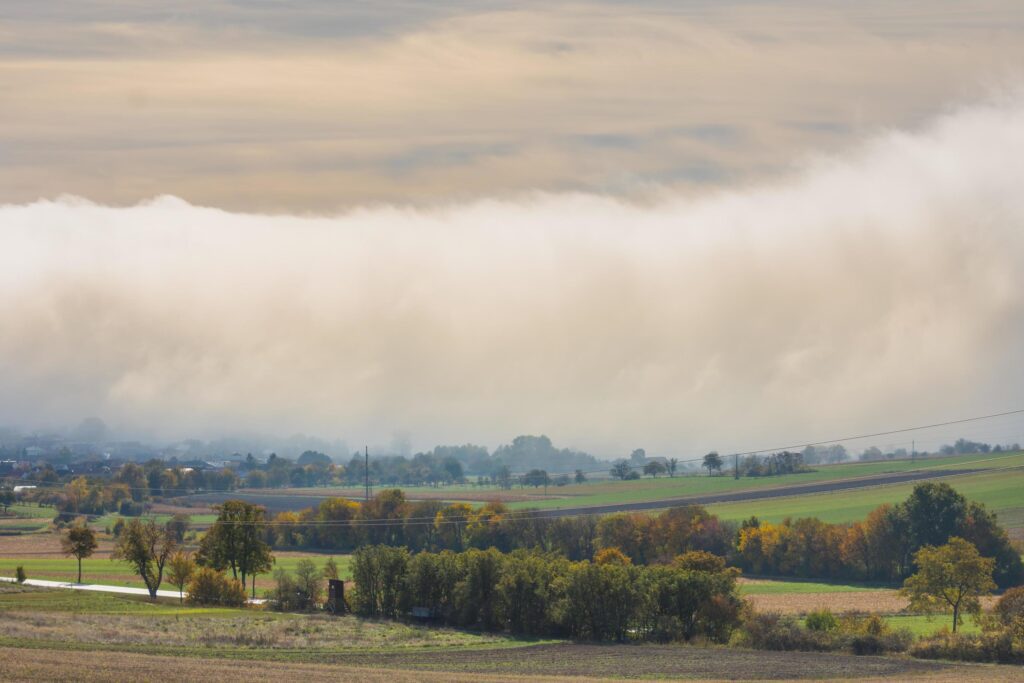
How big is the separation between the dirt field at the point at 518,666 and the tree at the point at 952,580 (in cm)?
2782

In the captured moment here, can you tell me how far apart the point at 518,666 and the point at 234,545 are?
5684 centimetres

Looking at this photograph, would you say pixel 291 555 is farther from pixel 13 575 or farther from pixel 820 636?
pixel 820 636

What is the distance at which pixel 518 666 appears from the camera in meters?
73.6

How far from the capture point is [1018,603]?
290ft

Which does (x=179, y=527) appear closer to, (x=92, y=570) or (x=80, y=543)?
(x=92, y=570)

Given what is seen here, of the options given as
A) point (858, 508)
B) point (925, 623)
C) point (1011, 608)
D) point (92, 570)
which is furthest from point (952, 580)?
point (92, 570)

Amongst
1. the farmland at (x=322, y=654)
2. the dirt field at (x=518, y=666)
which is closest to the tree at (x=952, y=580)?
the farmland at (x=322, y=654)

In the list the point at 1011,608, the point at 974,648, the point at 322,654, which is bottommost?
the point at 974,648

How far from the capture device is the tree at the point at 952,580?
104m

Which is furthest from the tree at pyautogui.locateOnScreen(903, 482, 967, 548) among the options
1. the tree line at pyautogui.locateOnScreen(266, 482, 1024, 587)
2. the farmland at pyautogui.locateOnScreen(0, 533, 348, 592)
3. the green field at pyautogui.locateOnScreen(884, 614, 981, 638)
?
the farmland at pyautogui.locateOnScreen(0, 533, 348, 592)

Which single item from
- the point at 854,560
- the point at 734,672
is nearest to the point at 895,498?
the point at 854,560

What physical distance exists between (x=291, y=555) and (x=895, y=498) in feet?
322

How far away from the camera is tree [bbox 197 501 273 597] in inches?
4808

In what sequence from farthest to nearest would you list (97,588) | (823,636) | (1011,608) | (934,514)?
(934,514)
(97,588)
(1011,608)
(823,636)
